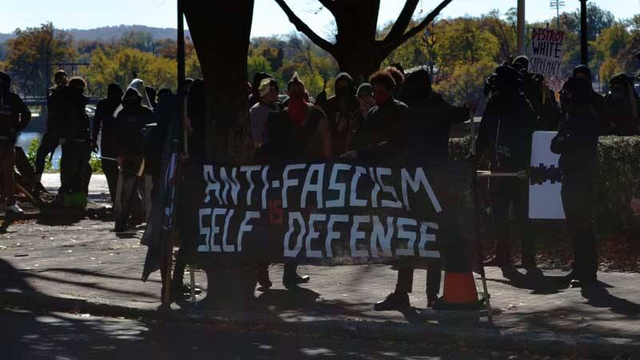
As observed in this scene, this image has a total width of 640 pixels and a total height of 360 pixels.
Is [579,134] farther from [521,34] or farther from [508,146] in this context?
[521,34]

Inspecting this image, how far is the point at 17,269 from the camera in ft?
42.1

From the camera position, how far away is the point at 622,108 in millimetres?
16547

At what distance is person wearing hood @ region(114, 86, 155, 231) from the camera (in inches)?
639

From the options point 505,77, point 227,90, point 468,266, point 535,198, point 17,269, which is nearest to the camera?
point 468,266

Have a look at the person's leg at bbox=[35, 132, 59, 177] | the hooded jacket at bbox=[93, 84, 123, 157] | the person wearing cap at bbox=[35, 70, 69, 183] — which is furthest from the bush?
the person's leg at bbox=[35, 132, 59, 177]

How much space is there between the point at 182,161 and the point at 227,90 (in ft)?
2.53

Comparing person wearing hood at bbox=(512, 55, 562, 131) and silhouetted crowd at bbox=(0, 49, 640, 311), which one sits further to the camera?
person wearing hood at bbox=(512, 55, 562, 131)

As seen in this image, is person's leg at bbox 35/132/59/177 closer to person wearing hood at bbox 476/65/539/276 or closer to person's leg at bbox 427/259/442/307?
person wearing hood at bbox 476/65/539/276

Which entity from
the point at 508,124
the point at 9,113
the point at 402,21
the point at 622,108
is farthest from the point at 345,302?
the point at 402,21

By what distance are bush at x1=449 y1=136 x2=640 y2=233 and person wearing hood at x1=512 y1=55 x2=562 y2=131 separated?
0.88 meters

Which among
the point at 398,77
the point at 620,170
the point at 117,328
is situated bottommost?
the point at 117,328

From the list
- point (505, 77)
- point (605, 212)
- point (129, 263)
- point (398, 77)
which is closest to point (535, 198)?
point (605, 212)

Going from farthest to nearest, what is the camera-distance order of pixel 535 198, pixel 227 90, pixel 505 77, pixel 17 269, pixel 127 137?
pixel 127 137 → pixel 535 198 → pixel 17 269 → pixel 505 77 → pixel 227 90

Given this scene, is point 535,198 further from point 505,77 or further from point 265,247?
point 265,247
